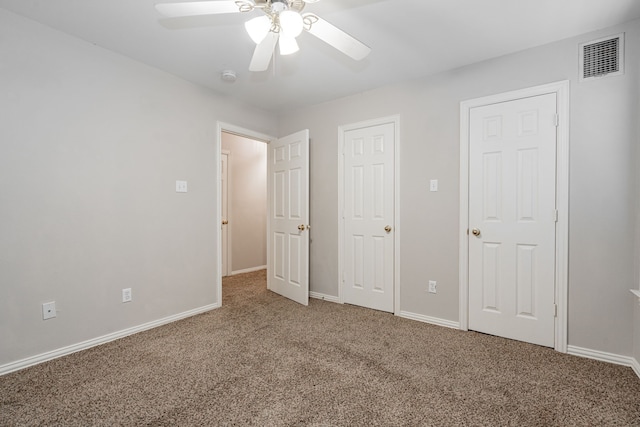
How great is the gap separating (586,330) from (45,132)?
421cm

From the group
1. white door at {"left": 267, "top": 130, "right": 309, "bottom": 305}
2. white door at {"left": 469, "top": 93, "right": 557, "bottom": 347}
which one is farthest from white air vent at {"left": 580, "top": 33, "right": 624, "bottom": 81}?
white door at {"left": 267, "top": 130, "right": 309, "bottom": 305}

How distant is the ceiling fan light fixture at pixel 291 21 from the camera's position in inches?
57.7

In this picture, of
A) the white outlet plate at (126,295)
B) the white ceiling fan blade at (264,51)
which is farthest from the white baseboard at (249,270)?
the white ceiling fan blade at (264,51)

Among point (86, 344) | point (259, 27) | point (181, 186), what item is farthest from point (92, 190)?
point (259, 27)

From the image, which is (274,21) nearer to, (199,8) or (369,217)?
(199,8)

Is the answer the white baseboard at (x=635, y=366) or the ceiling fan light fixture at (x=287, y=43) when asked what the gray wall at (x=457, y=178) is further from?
the ceiling fan light fixture at (x=287, y=43)

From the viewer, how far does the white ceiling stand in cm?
198

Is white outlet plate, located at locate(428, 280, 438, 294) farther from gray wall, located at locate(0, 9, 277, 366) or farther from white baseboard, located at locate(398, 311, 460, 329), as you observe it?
gray wall, located at locate(0, 9, 277, 366)

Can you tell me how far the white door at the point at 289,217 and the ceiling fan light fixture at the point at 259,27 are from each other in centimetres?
181

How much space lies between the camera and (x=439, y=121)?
2.92 m

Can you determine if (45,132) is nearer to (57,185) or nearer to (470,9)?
(57,185)

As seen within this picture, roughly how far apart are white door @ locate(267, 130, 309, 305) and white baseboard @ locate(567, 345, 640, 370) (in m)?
2.37

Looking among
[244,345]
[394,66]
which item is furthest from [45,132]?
[394,66]

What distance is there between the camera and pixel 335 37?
5.60ft
